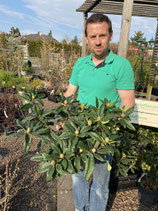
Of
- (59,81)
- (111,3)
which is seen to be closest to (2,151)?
(111,3)

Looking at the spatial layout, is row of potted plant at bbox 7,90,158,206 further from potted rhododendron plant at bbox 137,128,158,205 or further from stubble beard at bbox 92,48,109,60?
potted rhododendron plant at bbox 137,128,158,205

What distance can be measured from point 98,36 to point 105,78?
1.10 ft

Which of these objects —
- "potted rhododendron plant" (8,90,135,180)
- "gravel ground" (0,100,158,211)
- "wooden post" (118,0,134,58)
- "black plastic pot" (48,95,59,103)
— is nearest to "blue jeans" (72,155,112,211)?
"gravel ground" (0,100,158,211)

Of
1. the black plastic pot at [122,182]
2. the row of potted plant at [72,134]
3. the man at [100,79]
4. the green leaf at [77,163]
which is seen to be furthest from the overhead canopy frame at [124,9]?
the green leaf at [77,163]

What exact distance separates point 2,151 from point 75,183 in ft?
6.56

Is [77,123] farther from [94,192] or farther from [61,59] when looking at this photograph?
[61,59]

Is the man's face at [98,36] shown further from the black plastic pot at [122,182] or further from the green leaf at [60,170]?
the black plastic pot at [122,182]

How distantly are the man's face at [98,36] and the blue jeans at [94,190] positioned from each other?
2.97 ft

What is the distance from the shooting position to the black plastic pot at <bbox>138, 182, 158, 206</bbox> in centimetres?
185

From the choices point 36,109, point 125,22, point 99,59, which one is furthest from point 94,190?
point 125,22

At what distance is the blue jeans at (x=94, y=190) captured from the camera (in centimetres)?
142

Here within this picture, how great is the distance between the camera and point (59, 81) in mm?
6852

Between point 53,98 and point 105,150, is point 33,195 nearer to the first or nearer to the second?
point 105,150

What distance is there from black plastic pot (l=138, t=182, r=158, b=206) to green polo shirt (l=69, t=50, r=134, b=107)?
117 cm
